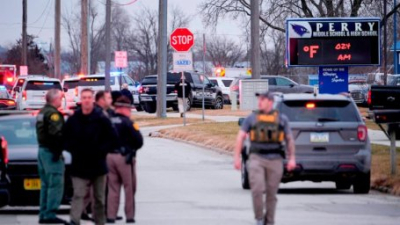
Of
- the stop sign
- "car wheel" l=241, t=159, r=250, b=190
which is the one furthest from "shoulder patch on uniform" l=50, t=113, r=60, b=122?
the stop sign

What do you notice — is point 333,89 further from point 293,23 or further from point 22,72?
point 22,72

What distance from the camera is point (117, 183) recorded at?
14.8 m

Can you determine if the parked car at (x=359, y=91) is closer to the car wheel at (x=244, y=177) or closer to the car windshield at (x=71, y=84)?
the car windshield at (x=71, y=84)

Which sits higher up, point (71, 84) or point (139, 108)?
point (71, 84)

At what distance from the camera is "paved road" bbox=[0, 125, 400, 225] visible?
1611cm

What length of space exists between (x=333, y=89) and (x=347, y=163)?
1505 cm

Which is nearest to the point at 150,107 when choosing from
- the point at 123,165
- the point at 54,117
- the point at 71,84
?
the point at 71,84

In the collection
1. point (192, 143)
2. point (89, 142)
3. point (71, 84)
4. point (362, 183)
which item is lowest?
point (192, 143)

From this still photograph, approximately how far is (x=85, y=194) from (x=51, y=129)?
1.27 meters

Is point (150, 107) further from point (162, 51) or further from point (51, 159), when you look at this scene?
point (51, 159)

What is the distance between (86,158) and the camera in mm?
13875

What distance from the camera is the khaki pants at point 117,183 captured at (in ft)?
48.1

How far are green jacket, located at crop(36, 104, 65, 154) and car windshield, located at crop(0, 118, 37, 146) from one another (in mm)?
2272

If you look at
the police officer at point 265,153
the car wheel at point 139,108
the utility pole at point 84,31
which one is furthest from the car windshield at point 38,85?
the police officer at point 265,153
